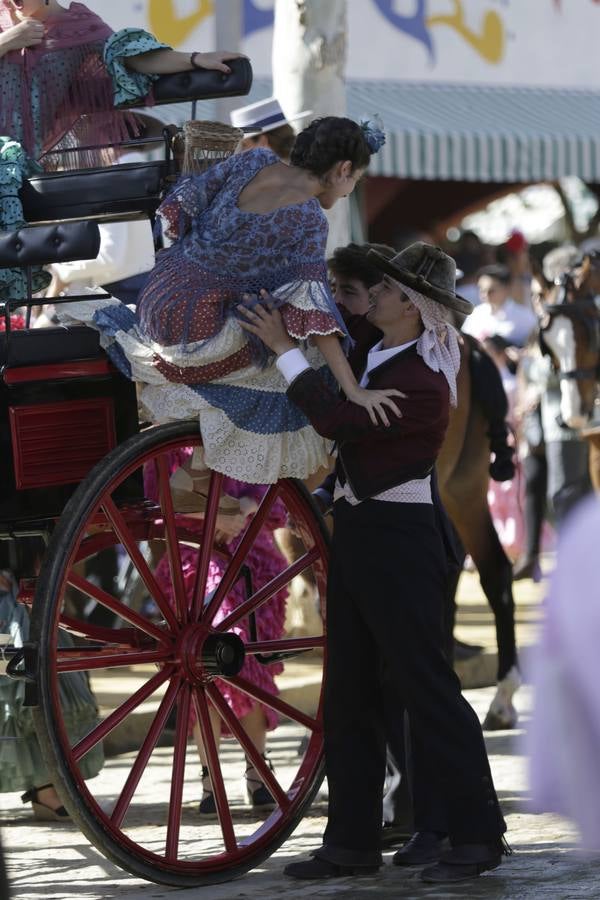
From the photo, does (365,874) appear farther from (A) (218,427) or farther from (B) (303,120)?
(B) (303,120)


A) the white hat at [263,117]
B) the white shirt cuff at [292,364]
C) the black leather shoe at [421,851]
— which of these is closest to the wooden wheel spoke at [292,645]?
the black leather shoe at [421,851]

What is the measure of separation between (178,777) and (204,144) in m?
1.70

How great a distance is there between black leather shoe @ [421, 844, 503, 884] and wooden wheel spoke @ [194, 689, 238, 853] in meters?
0.55

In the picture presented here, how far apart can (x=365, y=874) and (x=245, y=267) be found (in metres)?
1.63

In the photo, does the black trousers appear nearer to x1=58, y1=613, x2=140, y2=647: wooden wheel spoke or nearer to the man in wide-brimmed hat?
the man in wide-brimmed hat

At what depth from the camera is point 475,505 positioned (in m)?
7.41

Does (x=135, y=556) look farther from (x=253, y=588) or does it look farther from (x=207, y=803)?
(x=207, y=803)

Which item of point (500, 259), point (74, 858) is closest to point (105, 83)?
point (74, 858)

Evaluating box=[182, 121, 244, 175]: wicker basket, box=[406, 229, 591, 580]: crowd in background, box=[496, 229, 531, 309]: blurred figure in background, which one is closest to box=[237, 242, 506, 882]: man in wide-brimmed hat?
box=[182, 121, 244, 175]: wicker basket

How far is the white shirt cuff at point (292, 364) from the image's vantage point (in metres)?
4.32

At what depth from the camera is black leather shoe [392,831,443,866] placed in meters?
4.63

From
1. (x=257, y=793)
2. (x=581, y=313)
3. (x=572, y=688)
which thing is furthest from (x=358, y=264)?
(x=581, y=313)

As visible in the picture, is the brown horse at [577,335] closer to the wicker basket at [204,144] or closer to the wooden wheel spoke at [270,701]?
the wooden wheel spoke at [270,701]

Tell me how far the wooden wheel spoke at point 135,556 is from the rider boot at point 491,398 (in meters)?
3.00
